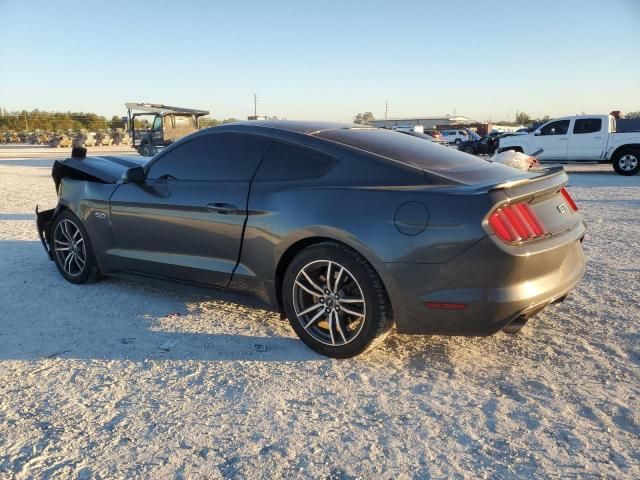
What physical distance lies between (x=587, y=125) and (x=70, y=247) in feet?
54.5

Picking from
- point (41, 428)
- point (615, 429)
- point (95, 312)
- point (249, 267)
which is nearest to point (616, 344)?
point (615, 429)

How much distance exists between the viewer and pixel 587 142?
55.8 ft

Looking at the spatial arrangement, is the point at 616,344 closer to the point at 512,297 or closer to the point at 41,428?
the point at 512,297

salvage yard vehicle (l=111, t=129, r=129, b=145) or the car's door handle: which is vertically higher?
the car's door handle

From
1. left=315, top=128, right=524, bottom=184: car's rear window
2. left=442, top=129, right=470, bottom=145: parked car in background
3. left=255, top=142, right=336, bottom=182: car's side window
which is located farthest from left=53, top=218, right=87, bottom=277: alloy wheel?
left=442, top=129, right=470, bottom=145: parked car in background

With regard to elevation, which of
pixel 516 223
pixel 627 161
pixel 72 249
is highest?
pixel 516 223

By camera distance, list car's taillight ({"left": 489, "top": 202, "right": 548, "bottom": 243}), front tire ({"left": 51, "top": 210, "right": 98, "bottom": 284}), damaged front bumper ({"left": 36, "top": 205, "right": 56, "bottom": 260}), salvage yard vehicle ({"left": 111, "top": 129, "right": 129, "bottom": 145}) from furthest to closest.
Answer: salvage yard vehicle ({"left": 111, "top": 129, "right": 129, "bottom": 145}) < damaged front bumper ({"left": 36, "top": 205, "right": 56, "bottom": 260}) < front tire ({"left": 51, "top": 210, "right": 98, "bottom": 284}) < car's taillight ({"left": 489, "top": 202, "right": 548, "bottom": 243})

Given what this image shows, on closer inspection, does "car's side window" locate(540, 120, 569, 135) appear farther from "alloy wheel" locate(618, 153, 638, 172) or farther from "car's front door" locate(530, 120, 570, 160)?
"alloy wheel" locate(618, 153, 638, 172)

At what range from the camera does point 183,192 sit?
13.3 ft

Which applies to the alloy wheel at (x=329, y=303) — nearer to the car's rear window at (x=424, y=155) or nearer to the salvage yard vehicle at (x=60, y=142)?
the car's rear window at (x=424, y=155)

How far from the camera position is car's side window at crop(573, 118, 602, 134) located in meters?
16.9

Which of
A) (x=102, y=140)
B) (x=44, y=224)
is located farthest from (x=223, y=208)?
(x=102, y=140)

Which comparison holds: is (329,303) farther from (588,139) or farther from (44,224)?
(588,139)

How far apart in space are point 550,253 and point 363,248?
108 cm
